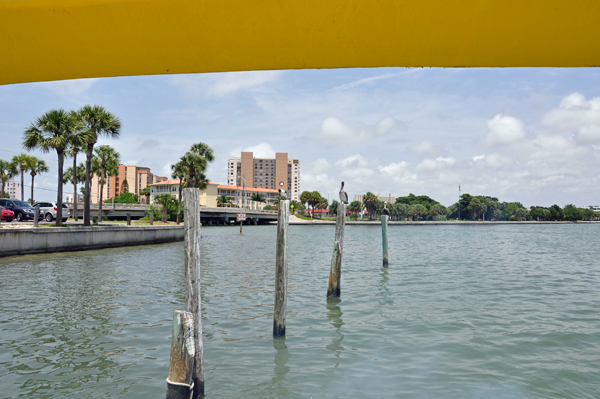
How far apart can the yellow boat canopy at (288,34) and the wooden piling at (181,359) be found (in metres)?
3.28

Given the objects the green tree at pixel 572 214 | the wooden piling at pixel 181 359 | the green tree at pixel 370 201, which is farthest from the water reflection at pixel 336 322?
the green tree at pixel 572 214

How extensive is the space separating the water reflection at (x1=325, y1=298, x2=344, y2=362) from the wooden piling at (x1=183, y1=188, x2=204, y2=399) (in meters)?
2.54

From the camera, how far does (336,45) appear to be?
8.50ft

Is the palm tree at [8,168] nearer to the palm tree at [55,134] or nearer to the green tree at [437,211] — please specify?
the palm tree at [55,134]

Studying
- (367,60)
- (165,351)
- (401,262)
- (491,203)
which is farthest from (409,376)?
(491,203)

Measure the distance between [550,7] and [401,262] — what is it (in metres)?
22.8

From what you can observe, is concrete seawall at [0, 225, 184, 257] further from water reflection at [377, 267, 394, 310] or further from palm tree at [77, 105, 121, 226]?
water reflection at [377, 267, 394, 310]

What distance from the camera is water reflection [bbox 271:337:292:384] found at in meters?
6.84

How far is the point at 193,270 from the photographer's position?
596cm

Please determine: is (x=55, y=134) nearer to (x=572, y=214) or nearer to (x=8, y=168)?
(x=8, y=168)

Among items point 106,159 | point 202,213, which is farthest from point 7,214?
point 202,213

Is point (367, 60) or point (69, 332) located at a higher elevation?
point (367, 60)

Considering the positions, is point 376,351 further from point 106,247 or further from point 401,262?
point 106,247

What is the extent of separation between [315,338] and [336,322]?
1.47m
